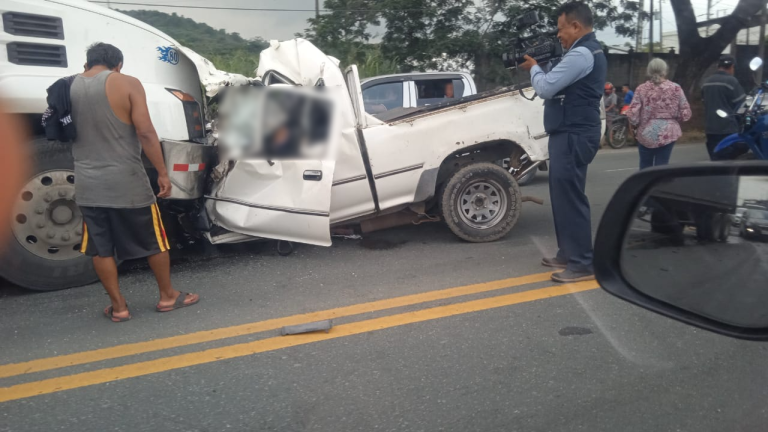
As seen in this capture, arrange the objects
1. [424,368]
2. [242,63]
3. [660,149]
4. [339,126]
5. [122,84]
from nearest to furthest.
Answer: [424,368] < [122,84] < [339,126] < [660,149] < [242,63]

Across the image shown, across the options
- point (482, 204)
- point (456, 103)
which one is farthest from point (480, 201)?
point (456, 103)

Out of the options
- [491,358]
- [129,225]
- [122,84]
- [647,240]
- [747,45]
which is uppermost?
[747,45]

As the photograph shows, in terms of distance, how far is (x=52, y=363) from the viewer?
331 centimetres

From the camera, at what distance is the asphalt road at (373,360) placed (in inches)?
109

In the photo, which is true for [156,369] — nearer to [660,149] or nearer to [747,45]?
[660,149]

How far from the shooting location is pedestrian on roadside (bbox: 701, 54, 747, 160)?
22.7 ft

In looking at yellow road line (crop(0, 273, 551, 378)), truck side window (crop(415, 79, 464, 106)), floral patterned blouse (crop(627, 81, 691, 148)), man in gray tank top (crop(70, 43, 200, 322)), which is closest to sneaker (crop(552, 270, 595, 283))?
yellow road line (crop(0, 273, 551, 378))

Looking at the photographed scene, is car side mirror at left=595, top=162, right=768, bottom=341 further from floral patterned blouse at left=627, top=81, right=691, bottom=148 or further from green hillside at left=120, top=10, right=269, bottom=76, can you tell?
green hillside at left=120, top=10, right=269, bottom=76

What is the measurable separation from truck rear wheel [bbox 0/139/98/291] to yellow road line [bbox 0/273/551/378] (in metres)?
1.14

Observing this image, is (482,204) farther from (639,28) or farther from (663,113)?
(639,28)

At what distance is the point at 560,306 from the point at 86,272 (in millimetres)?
3298

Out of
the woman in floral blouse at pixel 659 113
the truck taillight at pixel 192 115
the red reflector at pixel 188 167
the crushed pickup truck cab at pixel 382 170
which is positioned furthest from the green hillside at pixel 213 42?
the woman in floral blouse at pixel 659 113

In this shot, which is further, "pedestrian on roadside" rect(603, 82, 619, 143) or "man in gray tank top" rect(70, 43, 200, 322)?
"pedestrian on roadside" rect(603, 82, 619, 143)

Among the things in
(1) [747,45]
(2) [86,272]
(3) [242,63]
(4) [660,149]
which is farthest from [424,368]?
(1) [747,45]
